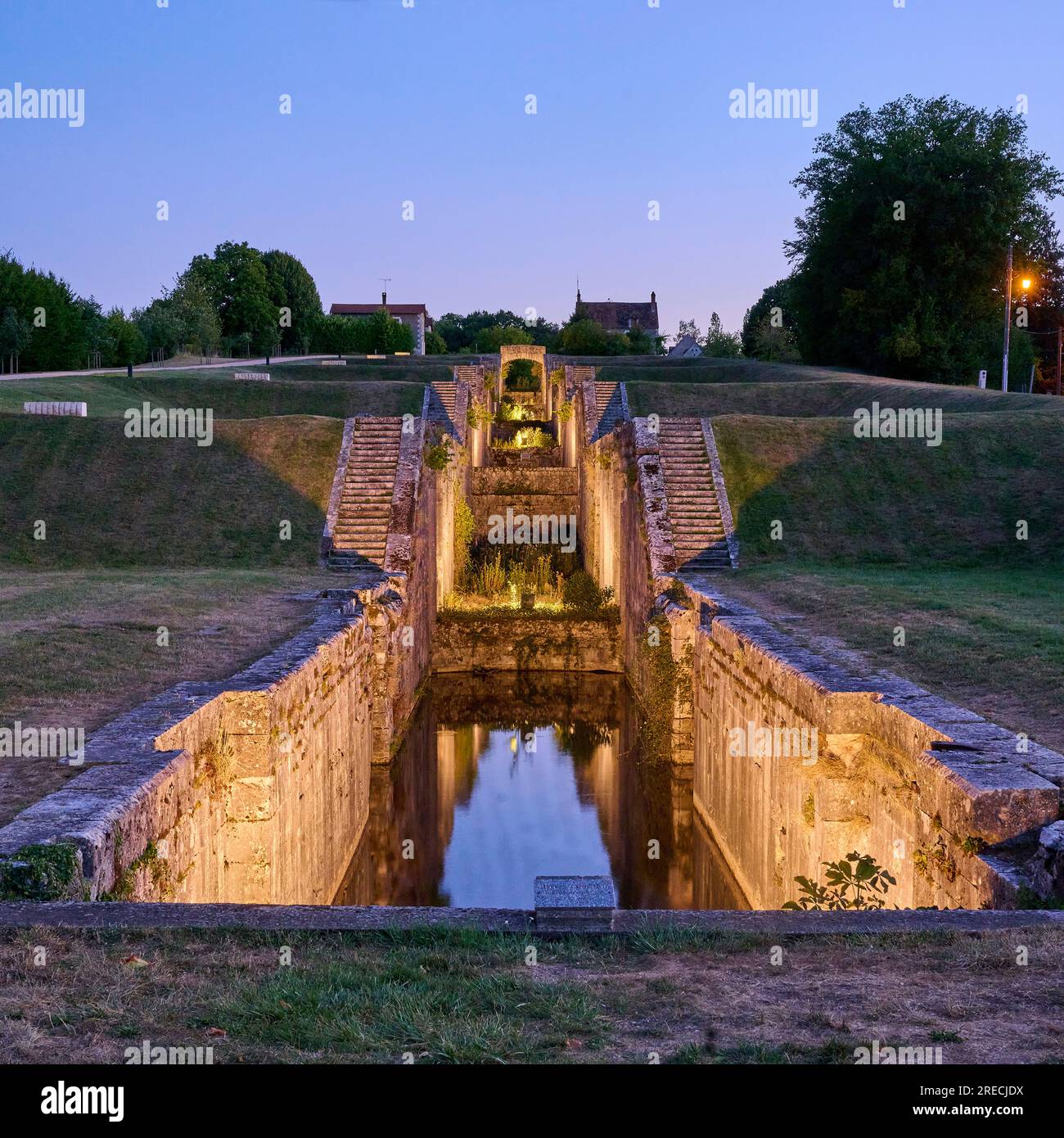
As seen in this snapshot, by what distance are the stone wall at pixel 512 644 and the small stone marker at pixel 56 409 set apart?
397 inches

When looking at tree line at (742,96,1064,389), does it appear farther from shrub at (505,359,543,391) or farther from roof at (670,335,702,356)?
roof at (670,335,702,356)

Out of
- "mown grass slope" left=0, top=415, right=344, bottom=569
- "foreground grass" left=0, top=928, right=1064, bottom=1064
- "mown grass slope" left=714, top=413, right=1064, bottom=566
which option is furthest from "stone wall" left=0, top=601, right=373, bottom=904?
"mown grass slope" left=714, top=413, right=1064, bottom=566

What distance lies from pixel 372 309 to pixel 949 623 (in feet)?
324

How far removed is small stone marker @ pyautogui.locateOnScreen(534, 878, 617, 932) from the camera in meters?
4.12

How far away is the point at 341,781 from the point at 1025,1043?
8.59 m

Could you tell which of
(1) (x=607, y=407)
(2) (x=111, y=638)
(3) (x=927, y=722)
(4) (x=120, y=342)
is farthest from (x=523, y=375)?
(3) (x=927, y=722)

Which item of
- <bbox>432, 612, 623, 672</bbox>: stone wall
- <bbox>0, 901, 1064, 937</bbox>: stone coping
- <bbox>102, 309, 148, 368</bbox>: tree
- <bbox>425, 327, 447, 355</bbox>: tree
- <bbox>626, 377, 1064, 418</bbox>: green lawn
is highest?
<bbox>425, 327, 447, 355</bbox>: tree

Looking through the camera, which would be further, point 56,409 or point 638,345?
point 638,345

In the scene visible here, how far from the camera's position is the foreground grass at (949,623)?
319 inches

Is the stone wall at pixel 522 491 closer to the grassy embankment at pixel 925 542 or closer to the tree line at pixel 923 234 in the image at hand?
the grassy embankment at pixel 925 542

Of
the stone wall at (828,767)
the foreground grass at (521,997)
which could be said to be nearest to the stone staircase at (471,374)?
the stone wall at (828,767)

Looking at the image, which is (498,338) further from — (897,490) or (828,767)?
(828,767)

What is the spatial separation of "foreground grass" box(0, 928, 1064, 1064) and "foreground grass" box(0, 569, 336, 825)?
2055 millimetres

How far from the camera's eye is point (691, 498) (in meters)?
20.3
